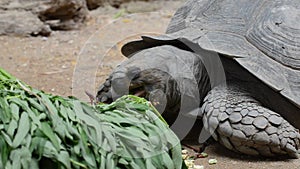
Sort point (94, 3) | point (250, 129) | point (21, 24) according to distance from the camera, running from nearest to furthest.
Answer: point (250, 129)
point (21, 24)
point (94, 3)

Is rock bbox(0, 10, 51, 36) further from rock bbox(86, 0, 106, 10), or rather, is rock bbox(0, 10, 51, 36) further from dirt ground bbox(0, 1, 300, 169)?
rock bbox(86, 0, 106, 10)

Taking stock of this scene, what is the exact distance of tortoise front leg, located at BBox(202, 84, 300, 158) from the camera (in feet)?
7.89

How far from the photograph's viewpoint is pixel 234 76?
105 inches

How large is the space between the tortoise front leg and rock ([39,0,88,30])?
297 centimetres

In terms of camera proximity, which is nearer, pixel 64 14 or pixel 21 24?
pixel 21 24

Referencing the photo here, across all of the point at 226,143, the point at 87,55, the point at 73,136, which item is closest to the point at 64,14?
the point at 87,55

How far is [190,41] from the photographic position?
2713 mm

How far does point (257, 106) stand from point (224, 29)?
429mm

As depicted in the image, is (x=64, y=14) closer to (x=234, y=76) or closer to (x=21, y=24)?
(x=21, y=24)

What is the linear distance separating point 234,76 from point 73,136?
122cm

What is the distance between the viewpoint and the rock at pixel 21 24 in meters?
5.01

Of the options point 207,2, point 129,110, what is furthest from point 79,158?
point 207,2

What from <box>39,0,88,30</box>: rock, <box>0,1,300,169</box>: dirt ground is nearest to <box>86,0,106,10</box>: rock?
<box>0,1,300,169</box>: dirt ground

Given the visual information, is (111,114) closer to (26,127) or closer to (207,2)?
(26,127)
